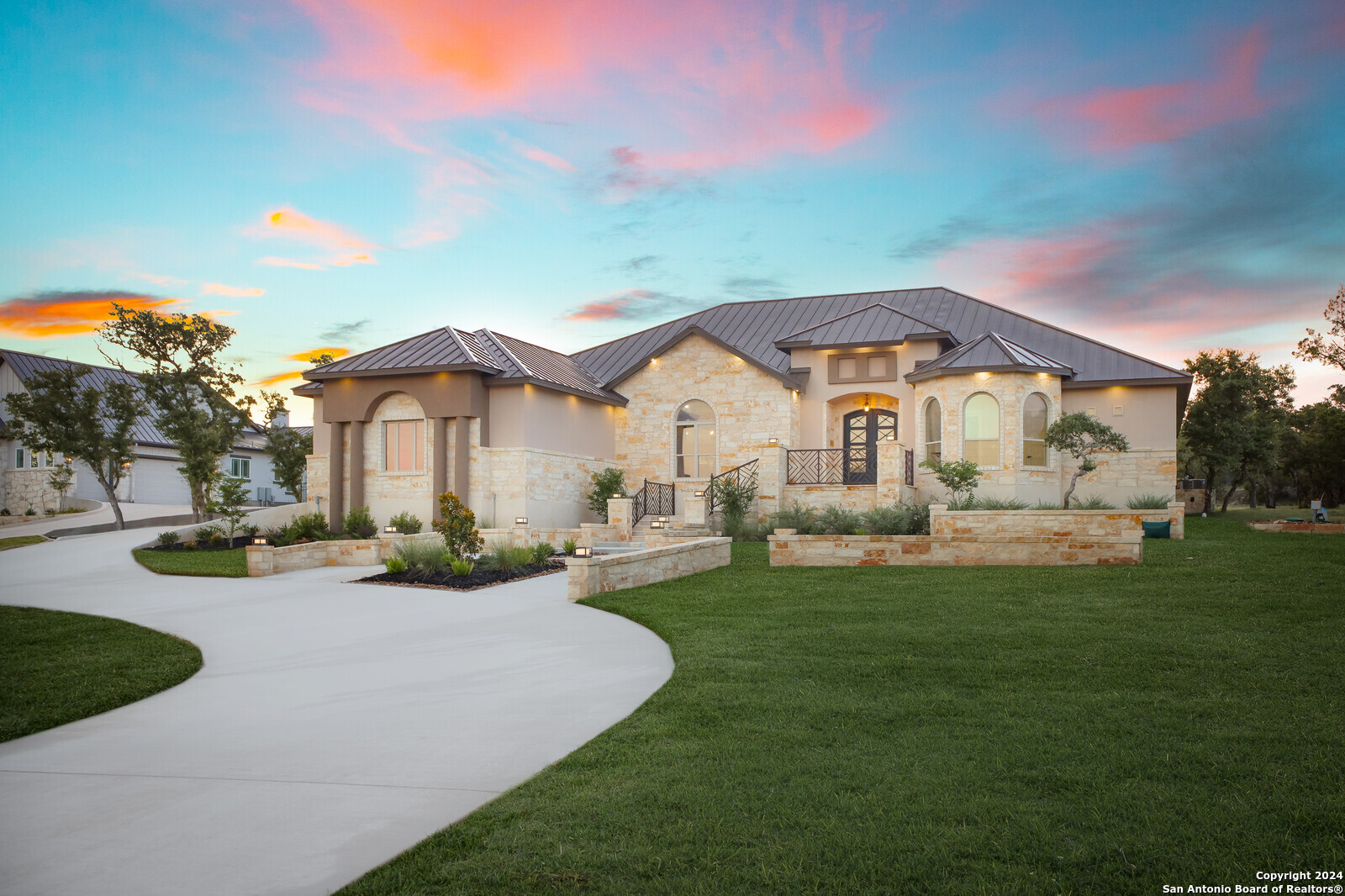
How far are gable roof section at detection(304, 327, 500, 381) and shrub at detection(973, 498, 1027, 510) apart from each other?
1271cm

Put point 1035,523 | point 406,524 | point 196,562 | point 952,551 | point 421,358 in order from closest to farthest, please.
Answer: point 952,551 < point 1035,523 < point 196,562 < point 406,524 < point 421,358

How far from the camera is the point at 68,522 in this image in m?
27.5

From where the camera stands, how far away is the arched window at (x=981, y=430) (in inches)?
800

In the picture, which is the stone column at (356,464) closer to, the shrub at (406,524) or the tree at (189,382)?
the shrub at (406,524)

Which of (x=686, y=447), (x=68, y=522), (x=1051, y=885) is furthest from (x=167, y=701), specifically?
(x=68, y=522)

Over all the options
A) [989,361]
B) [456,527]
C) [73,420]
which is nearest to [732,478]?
[989,361]

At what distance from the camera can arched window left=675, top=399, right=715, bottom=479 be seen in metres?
23.5

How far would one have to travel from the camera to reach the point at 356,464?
2228cm

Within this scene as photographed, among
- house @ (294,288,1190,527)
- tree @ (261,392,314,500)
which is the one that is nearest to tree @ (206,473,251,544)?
house @ (294,288,1190,527)

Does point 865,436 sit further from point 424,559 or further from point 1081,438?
point 424,559

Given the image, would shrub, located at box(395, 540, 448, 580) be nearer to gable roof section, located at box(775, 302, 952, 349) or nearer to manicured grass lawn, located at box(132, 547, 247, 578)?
manicured grass lawn, located at box(132, 547, 247, 578)

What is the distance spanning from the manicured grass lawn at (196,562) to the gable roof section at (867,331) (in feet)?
50.4

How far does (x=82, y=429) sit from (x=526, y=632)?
25.4 m

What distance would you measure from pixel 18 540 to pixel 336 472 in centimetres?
882
